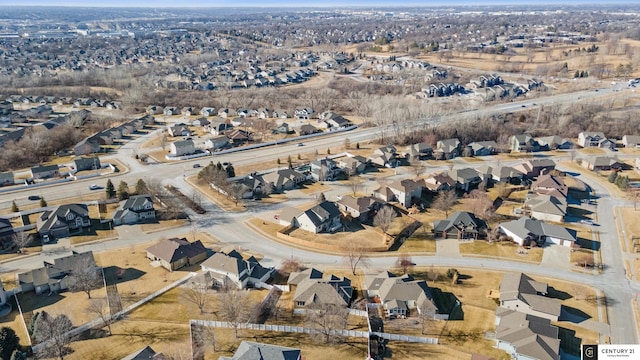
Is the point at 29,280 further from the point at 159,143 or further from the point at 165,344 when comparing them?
the point at 159,143

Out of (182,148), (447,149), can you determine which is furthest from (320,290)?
(182,148)

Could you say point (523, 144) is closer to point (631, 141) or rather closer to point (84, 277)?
point (631, 141)

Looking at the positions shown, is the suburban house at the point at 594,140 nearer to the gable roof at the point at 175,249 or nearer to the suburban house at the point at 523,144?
A: the suburban house at the point at 523,144

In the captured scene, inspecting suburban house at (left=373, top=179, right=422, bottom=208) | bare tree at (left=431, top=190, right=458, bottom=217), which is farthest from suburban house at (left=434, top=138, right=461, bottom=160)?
suburban house at (left=373, top=179, right=422, bottom=208)

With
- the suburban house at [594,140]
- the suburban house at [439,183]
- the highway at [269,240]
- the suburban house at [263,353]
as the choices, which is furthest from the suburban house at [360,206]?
the suburban house at [594,140]

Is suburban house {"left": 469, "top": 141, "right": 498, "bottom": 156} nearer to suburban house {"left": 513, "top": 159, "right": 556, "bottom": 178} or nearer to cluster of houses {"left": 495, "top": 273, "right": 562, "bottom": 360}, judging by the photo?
suburban house {"left": 513, "top": 159, "right": 556, "bottom": 178}

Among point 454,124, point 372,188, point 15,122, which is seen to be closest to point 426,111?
point 454,124
